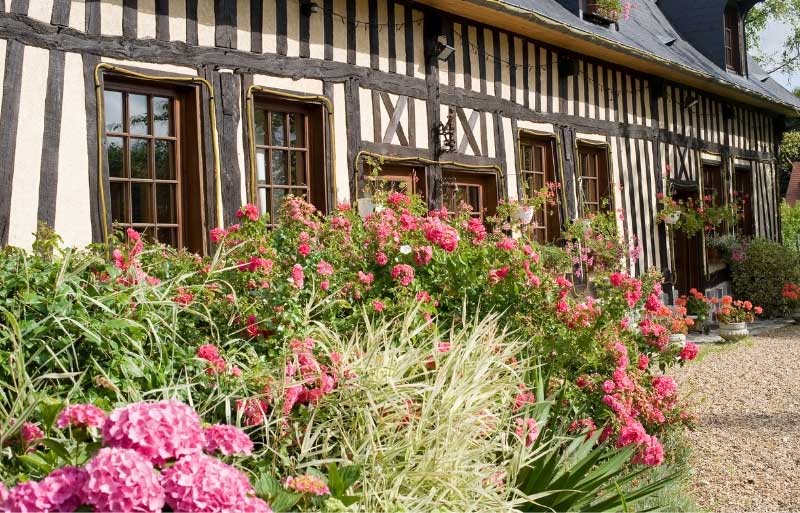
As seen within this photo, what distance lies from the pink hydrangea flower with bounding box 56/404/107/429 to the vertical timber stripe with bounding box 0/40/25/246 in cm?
270

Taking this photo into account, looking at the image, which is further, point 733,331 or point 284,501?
point 733,331

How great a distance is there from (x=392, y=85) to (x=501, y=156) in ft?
5.24

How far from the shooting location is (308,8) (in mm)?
5793

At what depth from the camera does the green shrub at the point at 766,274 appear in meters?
11.4

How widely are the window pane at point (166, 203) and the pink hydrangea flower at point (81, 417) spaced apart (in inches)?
133

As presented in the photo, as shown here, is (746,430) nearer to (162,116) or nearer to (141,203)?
(141,203)

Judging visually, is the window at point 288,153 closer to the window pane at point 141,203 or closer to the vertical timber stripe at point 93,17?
the window pane at point 141,203

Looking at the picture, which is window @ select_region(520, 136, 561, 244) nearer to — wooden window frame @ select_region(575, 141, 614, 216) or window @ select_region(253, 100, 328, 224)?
wooden window frame @ select_region(575, 141, 614, 216)

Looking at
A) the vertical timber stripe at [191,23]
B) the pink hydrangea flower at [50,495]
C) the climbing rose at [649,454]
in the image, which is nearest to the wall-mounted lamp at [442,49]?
the vertical timber stripe at [191,23]

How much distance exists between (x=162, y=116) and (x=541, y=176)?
4429 millimetres

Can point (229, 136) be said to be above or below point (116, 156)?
above

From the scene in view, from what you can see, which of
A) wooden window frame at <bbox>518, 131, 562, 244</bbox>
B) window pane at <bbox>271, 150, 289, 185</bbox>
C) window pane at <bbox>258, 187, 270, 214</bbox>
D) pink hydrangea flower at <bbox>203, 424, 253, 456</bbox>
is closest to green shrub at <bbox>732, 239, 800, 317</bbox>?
wooden window frame at <bbox>518, 131, 562, 244</bbox>

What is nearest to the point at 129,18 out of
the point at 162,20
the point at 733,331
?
the point at 162,20

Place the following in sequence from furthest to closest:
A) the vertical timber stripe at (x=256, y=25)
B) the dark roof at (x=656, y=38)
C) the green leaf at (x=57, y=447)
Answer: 1. the dark roof at (x=656, y=38)
2. the vertical timber stripe at (x=256, y=25)
3. the green leaf at (x=57, y=447)
